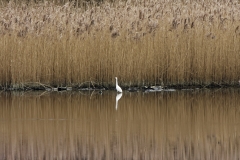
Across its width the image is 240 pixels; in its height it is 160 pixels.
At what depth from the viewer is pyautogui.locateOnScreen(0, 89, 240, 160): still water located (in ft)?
26.9

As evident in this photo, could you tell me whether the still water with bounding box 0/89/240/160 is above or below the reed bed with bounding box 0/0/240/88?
below

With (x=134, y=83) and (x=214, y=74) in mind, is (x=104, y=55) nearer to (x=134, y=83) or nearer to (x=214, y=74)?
(x=134, y=83)

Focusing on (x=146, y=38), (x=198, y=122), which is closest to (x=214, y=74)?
(x=146, y=38)

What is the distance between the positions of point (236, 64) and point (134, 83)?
84.3 inches

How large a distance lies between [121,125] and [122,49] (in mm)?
4793

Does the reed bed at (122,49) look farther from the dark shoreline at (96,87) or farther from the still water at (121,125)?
the still water at (121,125)

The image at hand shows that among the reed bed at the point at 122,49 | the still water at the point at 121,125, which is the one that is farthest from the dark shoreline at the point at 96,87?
the still water at the point at 121,125

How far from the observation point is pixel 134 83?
14383mm

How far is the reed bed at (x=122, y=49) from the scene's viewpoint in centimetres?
1445

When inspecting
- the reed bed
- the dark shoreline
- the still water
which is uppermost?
the reed bed

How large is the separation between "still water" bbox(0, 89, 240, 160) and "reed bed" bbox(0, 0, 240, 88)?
66 cm

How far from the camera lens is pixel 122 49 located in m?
14.6

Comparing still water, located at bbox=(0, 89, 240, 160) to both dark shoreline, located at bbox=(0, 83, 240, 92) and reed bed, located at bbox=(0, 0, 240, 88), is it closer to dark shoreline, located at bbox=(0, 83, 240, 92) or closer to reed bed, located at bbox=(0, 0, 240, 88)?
dark shoreline, located at bbox=(0, 83, 240, 92)

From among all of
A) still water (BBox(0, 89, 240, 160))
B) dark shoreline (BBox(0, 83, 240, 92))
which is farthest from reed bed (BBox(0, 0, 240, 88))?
still water (BBox(0, 89, 240, 160))
